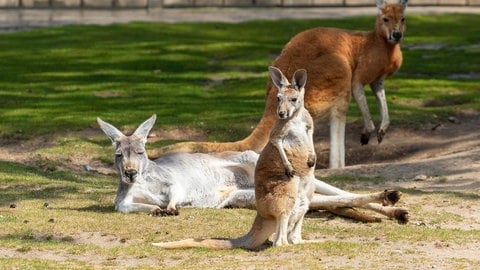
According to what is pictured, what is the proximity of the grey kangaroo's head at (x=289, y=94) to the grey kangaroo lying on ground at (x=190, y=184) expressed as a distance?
4.10 feet

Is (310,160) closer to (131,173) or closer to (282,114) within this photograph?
(282,114)

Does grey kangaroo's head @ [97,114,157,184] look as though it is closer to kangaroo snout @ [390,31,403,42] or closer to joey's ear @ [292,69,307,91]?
joey's ear @ [292,69,307,91]

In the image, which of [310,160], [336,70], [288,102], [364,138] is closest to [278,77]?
[288,102]

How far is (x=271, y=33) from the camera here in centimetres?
2586

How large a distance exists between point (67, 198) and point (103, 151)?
10.6 ft

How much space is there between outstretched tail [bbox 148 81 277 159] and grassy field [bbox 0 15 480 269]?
2.29ft

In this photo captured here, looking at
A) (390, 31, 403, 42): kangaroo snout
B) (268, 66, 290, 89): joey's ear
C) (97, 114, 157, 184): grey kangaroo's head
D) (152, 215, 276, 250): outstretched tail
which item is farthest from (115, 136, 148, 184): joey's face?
(390, 31, 403, 42): kangaroo snout

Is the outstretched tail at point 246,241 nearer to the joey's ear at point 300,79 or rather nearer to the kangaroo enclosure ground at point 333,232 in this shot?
the kangaroo enclosure ground at point 333,232

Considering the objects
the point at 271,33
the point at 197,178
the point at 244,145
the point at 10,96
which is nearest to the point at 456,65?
the point at 271,33

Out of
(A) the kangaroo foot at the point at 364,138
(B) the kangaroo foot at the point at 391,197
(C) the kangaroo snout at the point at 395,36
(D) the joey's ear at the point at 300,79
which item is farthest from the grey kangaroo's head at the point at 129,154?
(C) the kangaroo snout at the point at 395,36

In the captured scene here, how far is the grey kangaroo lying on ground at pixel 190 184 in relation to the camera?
10.3m

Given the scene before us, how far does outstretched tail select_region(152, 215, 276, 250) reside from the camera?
29.2ft

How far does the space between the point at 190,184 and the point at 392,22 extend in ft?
13.8

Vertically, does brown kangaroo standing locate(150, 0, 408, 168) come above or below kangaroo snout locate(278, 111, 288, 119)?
below
